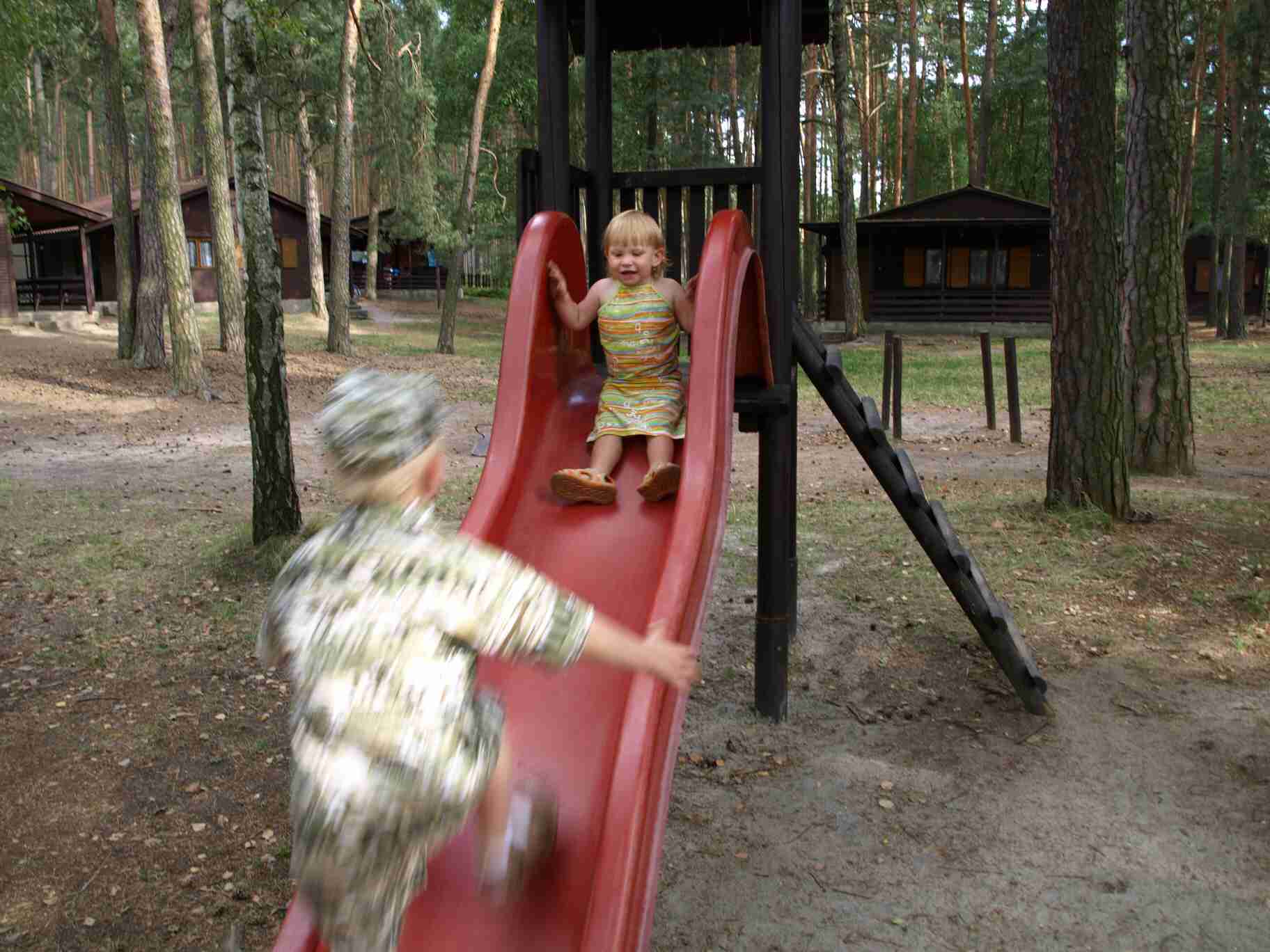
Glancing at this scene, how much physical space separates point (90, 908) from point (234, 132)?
468 cm

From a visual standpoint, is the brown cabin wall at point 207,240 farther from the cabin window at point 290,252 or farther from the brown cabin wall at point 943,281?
the brown cabin wall at point 943,281

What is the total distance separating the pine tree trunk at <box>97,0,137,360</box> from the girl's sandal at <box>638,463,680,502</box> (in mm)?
15918

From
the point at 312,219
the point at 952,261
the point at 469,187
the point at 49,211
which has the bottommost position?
the point at 952,261

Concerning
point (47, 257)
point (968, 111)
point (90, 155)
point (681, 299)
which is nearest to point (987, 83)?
point (968, 111)

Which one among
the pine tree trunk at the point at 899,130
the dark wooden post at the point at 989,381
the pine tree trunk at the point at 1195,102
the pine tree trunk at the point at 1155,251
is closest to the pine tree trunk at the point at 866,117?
the pine tree trunk at the point at 899,130

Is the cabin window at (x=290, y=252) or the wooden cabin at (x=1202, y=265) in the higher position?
the cabin window at (x=290, y=252)

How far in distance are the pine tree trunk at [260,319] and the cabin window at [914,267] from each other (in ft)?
86.0

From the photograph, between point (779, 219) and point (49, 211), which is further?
point (49, 211)

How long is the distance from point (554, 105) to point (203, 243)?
33.1 metres

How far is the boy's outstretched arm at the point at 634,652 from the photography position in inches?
84.0

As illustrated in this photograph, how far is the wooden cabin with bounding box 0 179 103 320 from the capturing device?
27.2 meters

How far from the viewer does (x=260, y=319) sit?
21.5ft

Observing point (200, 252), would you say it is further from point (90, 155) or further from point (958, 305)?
point (90, 155)

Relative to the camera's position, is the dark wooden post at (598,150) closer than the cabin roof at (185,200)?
Yes
